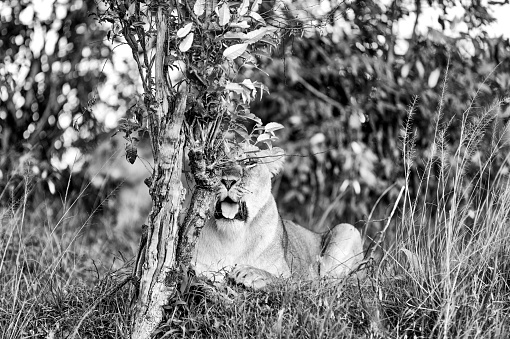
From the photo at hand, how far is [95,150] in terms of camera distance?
23.3 feet

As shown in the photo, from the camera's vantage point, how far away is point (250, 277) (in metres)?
3.94

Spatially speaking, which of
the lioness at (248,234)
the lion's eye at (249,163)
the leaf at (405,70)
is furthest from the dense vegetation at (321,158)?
the lion's eye at (249,163)

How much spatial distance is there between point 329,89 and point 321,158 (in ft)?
2.21

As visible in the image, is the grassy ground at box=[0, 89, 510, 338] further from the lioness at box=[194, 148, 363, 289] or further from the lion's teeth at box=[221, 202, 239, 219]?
the lion's teeth at box=[221, 202, 239, 219]

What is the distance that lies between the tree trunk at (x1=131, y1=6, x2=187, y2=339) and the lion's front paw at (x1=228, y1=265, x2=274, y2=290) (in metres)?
0.41

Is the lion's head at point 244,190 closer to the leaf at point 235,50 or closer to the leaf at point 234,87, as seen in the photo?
the leaf at point 234,87

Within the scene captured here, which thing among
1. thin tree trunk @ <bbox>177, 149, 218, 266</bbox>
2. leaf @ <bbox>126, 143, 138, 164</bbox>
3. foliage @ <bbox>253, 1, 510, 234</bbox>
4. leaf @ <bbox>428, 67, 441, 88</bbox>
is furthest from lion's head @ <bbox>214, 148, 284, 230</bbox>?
leaf @ <bbox>428, 67, 441, 88</bbox>

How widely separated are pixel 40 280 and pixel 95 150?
8.86 ft

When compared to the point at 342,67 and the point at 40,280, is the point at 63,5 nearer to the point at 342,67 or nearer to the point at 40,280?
the point at 342,67

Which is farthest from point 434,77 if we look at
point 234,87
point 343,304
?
point 234,87

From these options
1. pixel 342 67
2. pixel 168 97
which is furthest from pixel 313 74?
pixel 168 97

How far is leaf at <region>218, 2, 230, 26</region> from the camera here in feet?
10.8

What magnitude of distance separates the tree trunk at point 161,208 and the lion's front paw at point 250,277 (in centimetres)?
41

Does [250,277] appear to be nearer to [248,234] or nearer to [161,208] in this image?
[248,234]
